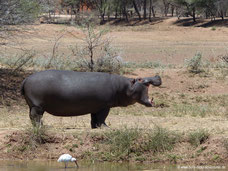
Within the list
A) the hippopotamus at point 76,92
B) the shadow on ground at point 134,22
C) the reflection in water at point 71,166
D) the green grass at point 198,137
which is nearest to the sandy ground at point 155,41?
the shadow on ground at point 134,22

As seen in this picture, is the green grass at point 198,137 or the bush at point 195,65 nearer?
the green grass at point 198,137

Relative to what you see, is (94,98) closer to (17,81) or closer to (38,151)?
(38,151)

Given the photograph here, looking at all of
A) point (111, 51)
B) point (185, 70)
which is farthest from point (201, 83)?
point (111, 51)

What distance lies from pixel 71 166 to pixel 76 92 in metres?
1.86

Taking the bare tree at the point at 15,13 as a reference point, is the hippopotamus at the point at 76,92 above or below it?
below

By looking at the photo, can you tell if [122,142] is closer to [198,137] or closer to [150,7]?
[198,137]

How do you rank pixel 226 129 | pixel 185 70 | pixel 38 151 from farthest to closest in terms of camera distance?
pixel 185 70 < pixel 226 129 < pixel 38 151

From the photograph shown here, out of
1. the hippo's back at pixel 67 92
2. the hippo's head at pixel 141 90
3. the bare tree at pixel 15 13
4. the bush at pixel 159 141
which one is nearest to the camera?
the bush at pixel 159 141

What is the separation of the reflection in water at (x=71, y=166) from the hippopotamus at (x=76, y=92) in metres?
1.04

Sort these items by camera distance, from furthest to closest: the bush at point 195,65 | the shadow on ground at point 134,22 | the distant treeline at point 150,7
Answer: the shadow on ground at point 134,22
the distant treeline at point 150,7
the bush at point 195,65

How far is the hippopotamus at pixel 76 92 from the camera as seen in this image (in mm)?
10594

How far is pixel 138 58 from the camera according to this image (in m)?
28.4

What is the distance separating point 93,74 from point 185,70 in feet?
34.4

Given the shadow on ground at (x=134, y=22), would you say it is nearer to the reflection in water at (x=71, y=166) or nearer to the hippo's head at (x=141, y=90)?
the hippo's head at (x=141, y=90)
